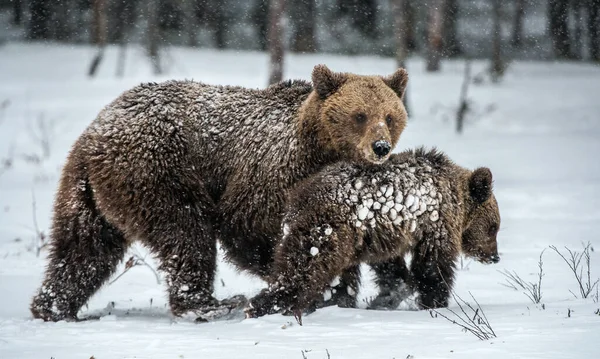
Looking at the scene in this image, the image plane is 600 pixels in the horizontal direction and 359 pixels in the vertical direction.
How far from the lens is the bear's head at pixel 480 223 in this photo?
7176 mm

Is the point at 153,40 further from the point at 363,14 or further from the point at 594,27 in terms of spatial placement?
the point at 594,27

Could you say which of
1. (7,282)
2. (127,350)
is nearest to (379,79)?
(127,350)

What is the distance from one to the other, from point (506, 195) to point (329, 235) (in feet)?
30.1

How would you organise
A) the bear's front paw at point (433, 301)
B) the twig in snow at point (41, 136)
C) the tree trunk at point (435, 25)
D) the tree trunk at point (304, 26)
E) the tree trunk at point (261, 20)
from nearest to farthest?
the bear's front paw at point (433, 301) → the twig in snow at point (41, 136) → the tree trunk at point (435, 25) → the tree trunk at point (304, 26) → the tree trunk at point (261, 20)

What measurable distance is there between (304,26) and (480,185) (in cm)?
2315

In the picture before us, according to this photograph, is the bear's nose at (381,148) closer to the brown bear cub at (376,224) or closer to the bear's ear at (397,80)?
the brown bear cub at (376,224)

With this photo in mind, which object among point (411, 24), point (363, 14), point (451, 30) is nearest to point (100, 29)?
point (363, 14)

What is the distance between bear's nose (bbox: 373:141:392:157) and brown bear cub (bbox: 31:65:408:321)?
0.56ft

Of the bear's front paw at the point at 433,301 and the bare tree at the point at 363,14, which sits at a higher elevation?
the bare tree at the point at 363,14

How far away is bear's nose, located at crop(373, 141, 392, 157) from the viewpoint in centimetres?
659

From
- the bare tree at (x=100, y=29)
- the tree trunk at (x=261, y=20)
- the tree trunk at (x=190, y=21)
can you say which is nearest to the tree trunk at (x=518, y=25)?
the tree trunk at (x=261, y=20)

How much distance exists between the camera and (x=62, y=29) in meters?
31.5

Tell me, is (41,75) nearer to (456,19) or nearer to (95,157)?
(456,19)

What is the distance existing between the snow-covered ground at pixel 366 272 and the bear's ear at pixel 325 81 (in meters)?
1.88
